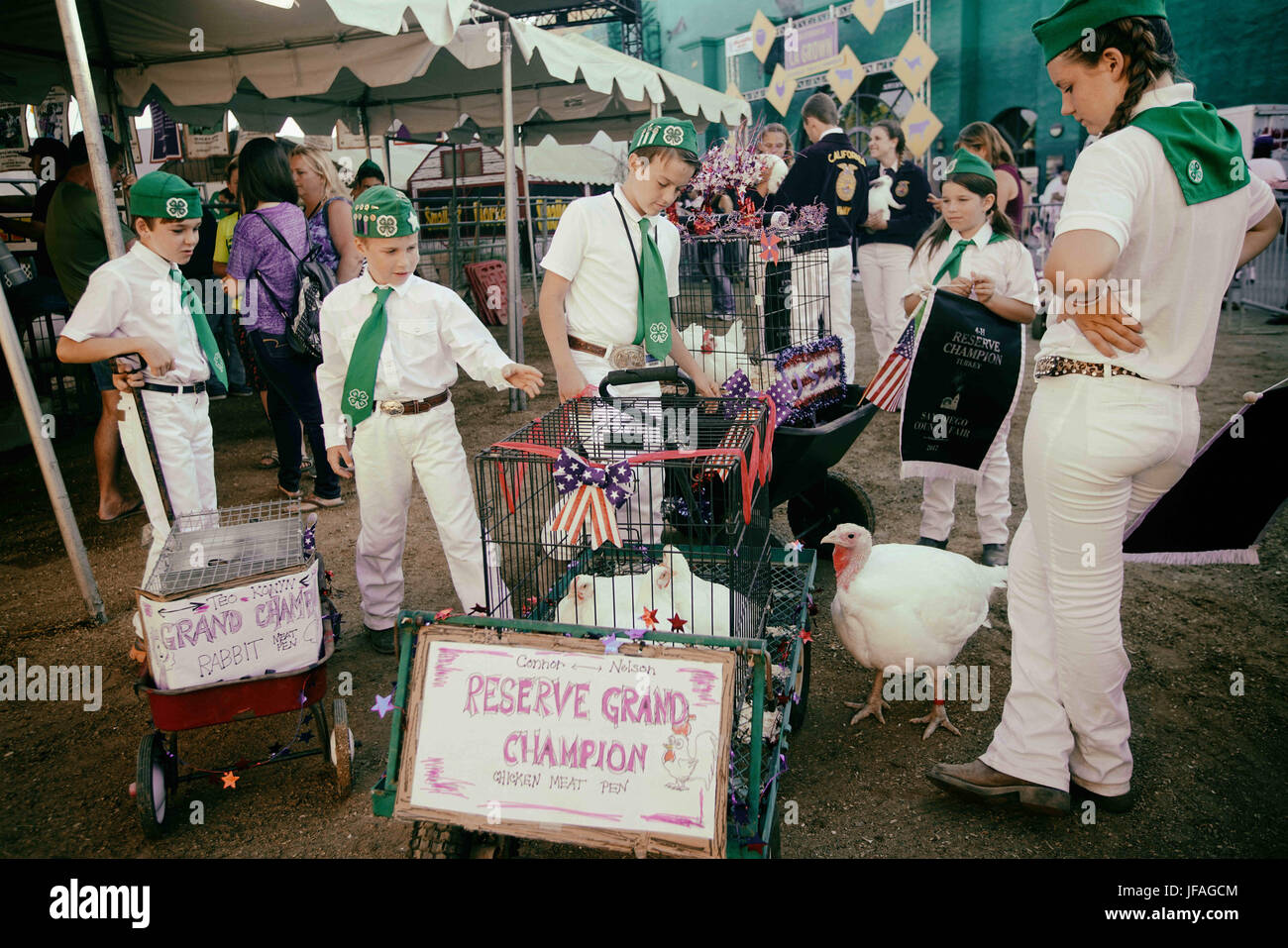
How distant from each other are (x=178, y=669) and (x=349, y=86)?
10.2m

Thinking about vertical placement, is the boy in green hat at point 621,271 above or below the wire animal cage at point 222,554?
above

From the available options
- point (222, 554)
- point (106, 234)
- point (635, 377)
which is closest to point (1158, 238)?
point (635, 377)

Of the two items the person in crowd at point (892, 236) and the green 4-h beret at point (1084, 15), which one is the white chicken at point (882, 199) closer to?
the person in crowd at point (892, 236)

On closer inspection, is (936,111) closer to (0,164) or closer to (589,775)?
(0,164)

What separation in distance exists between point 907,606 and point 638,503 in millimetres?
1046

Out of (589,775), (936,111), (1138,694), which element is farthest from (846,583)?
(936,111)

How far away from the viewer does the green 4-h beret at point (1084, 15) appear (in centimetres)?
209

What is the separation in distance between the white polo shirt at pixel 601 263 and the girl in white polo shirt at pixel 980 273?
4.52 feet

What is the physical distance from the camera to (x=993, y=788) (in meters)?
2.61

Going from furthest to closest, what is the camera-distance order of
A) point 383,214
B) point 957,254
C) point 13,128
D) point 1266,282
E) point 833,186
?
point 1266,282 → point 13,128 → point 833,186 → point 957,254 → point 383,214

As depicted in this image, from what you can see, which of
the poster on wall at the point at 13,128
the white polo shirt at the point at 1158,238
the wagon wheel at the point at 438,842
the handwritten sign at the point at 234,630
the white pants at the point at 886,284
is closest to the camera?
the white polo shirt at the point at 1158,238

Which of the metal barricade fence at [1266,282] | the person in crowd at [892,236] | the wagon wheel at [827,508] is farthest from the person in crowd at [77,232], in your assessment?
the metal barricade fence at [1266,282]

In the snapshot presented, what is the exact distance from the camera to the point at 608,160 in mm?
22453

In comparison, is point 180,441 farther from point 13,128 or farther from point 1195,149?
point 13,128
